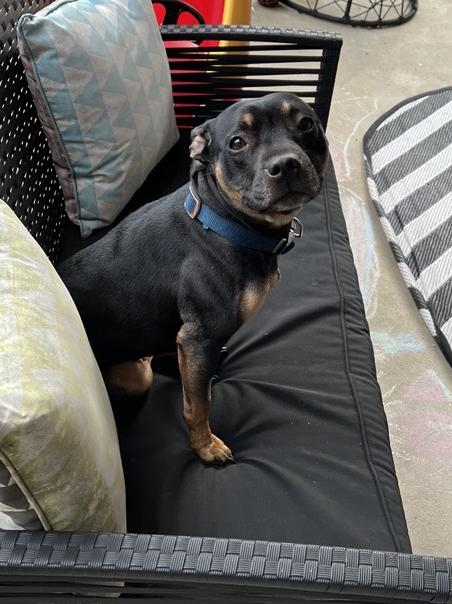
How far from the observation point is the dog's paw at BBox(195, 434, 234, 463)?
4.15ft

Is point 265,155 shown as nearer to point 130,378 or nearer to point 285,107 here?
point 285,107

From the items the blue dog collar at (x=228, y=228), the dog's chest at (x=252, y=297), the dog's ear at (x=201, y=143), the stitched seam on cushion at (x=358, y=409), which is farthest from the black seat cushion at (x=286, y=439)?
the dog's ear at (x=201, y=143)

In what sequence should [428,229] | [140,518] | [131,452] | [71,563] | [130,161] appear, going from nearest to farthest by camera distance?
[71,563] < [140,518] < [131,452] < [130,161] < [428,229]

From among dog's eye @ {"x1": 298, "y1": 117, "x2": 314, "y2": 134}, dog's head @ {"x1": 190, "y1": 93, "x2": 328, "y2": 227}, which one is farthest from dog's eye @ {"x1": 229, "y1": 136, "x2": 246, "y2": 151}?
dog's eye @ {"x1": 298, "y1": 117, "x2": 314, "y2": 134}

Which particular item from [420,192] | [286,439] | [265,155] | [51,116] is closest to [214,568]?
[286,439]

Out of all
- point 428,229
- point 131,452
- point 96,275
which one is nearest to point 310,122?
point 96,275

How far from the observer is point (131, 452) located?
127 centimetres

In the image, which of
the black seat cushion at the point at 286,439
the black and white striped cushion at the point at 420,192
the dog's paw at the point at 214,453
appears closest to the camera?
the black seat cushion at the point at 286,439

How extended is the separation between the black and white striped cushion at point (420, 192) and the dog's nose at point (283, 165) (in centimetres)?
115

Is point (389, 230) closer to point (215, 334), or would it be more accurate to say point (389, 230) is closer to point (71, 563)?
point (215, 334)

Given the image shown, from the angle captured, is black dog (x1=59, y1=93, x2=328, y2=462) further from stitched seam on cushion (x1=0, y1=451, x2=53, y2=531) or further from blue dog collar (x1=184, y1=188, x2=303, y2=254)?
stitched seam on cushion (x1=0, y1=451, x2=53, y2=531)

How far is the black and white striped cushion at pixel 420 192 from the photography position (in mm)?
2248

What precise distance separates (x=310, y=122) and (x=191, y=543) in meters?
0.82

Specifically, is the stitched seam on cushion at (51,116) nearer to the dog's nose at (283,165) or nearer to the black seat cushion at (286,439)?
the black seat cushion at (286,439)
